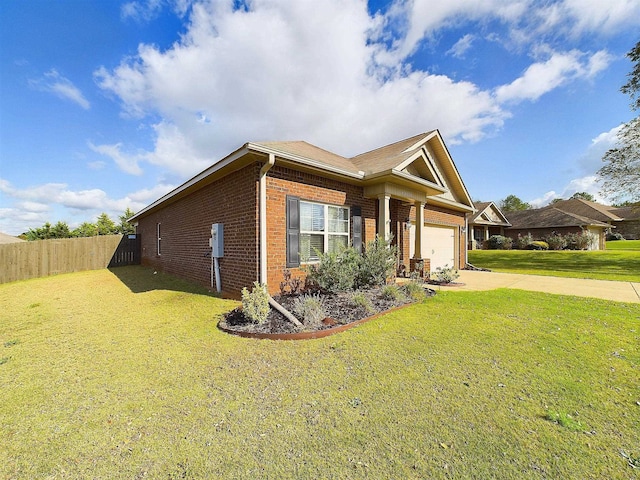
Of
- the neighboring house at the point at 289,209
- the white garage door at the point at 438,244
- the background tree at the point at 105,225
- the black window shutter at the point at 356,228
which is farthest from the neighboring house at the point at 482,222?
the background tree at the point at 105,225

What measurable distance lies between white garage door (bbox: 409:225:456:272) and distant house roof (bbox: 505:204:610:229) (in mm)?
21608

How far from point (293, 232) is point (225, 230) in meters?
2.00

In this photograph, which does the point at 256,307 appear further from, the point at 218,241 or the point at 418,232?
the point at 418,232

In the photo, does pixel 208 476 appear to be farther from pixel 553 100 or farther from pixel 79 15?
pixel 553 100

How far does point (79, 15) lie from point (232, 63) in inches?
153

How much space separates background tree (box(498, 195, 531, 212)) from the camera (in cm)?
6625

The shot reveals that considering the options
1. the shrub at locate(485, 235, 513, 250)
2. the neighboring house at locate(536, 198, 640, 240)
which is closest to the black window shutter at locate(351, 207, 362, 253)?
the shrub at locate(485, 235, 513, 250)

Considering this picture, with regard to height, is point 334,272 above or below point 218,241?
below

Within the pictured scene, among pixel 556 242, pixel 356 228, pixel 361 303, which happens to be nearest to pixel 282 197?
pixel 356 228

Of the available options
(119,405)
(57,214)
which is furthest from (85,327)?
(57,214)

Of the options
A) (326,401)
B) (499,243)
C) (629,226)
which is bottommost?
(326,401)

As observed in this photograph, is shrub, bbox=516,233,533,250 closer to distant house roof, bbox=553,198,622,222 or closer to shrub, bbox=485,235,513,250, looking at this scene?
shrub, bbox=485,235,513,250

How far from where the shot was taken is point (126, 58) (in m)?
8.23

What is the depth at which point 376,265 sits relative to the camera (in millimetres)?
7035
